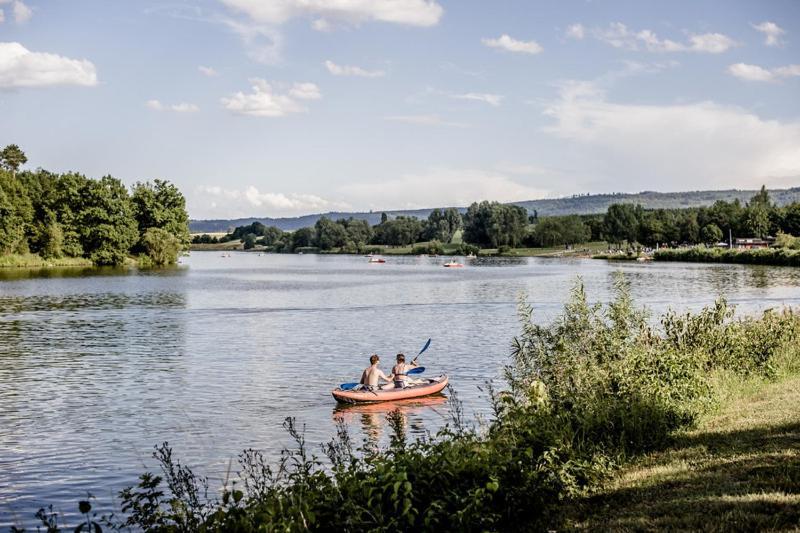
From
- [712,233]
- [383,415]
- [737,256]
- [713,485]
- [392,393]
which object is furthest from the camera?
[712,233]

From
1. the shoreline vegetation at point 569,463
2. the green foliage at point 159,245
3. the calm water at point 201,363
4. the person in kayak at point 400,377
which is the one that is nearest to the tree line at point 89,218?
the green foliage at point 159,245

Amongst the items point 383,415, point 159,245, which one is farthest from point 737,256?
point 383,415

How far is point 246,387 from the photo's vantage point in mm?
26078

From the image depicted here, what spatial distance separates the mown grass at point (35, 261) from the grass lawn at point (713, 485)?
108 metres

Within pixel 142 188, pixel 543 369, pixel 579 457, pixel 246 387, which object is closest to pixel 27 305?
pixel 246 387

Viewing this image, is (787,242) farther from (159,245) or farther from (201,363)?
(201,363)

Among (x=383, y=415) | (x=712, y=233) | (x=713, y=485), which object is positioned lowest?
(x=383, y=415)

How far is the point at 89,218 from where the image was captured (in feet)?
370

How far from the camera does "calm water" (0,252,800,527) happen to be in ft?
58.0

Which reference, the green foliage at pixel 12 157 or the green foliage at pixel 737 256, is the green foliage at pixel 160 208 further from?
the green foliage at pixel 737 256

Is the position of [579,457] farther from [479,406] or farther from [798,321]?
[798,321]

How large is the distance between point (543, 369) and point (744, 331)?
24.8ft

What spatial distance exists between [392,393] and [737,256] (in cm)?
11415

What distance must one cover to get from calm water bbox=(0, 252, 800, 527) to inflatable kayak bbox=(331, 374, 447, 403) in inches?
19.1
